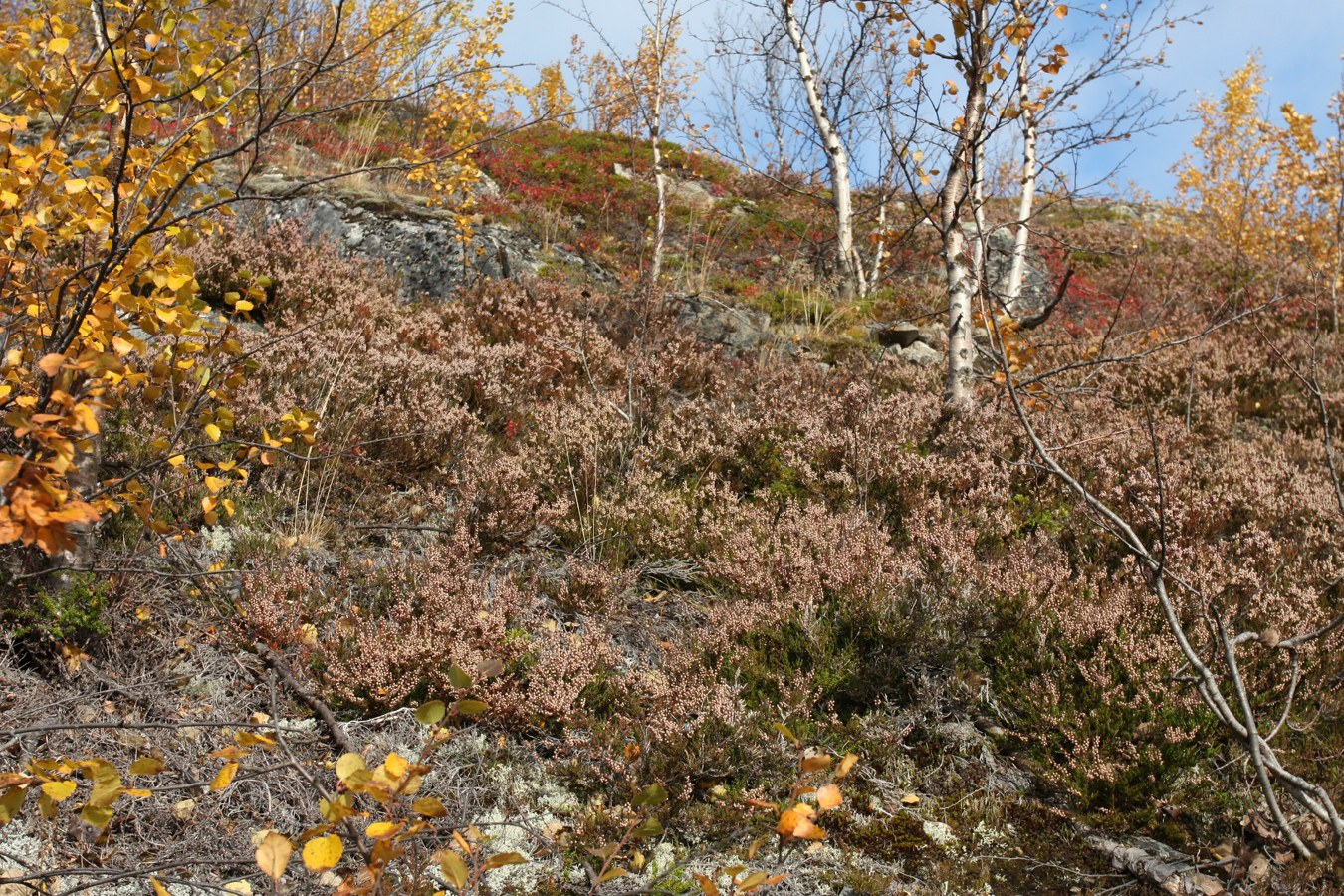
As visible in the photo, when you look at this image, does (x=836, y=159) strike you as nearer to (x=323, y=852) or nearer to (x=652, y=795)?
(x=652, y=795)

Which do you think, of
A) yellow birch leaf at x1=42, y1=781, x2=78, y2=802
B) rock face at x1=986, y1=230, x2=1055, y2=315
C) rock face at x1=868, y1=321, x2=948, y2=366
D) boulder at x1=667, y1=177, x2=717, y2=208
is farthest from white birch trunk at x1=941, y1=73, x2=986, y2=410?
boulder at x1=667, y1=177, x2=717, y2=208

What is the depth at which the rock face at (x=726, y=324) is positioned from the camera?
7941mm

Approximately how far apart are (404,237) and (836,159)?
568cm

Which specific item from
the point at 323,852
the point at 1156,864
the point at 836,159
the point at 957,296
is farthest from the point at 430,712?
the point at 836,159

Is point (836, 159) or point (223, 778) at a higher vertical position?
point (836, 159)

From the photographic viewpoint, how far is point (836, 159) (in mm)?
10516

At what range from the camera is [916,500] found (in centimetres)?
448

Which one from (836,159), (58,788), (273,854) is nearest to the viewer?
(273,854)

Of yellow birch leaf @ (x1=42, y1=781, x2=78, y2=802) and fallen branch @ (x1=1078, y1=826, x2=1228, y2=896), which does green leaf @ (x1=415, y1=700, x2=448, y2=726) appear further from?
fallen branch @ (x1=1078, y1=826, x2=1228, y2=896)

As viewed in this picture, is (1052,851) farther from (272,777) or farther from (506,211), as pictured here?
(506,211)

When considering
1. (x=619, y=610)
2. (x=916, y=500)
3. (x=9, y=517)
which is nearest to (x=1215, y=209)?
(x=916, y=500)

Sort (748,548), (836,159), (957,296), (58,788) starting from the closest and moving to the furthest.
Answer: (58,788), (748,548), (957,296), (836,159)

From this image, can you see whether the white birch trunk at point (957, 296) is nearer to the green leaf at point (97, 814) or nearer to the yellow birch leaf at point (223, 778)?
the yellow birch leaf at point (223, 778)

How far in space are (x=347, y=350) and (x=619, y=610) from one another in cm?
254
